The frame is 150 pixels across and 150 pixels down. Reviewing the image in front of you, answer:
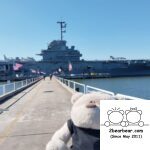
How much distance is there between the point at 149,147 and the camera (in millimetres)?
2246

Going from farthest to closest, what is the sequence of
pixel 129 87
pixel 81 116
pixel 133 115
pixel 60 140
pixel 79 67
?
pixel 79 67 < pixel 129 87 < pixel 60 140 < pixel 81 116 < pixel 133 115

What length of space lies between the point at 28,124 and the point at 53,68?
465 ft

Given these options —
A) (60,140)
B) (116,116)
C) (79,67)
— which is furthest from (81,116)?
(79,67)

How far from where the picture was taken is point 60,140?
3014 mm

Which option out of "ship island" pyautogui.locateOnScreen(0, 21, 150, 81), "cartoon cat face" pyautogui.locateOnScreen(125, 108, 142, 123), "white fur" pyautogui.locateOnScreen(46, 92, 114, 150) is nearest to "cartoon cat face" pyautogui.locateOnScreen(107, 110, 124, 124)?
"cartoon cat face" pyautogui.locateOnScreen(125, 108, 142, 123)

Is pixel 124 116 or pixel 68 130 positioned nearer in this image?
pixel 124 116

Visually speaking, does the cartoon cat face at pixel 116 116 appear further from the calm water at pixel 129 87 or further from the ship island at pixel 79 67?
the ship island at pixel 79 67

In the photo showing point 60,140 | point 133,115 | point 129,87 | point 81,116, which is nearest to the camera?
point 133,115

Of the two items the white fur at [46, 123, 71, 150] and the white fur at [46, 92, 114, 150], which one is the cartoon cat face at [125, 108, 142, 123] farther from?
the white fur at [46, 123, 71, 150]

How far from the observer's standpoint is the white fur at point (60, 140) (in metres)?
2.94

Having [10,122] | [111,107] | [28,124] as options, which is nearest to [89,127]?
[111,107]

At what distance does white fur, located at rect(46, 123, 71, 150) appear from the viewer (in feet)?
9.66

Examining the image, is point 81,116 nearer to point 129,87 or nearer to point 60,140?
point 60,140

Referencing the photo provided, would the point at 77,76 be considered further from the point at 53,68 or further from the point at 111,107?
the point at 111,107
